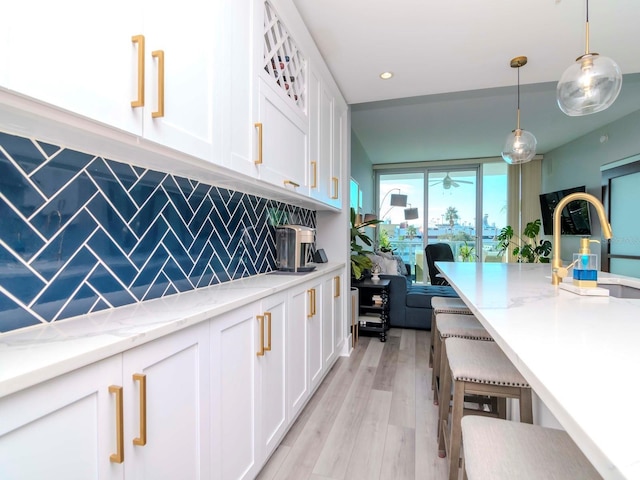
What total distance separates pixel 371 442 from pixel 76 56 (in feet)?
6.74

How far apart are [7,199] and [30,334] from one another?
346mm

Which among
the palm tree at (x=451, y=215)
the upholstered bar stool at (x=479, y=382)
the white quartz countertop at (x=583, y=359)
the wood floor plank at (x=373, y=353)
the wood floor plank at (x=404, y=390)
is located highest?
the palm tree at (x=451, y=215)

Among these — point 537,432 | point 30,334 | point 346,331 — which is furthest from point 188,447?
point 346,331

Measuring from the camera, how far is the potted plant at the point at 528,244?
582cm

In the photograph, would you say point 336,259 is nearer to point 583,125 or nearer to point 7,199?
point 7,199

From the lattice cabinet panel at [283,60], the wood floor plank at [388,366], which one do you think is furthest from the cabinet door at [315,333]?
the lattice cabinet panel at [283,60]

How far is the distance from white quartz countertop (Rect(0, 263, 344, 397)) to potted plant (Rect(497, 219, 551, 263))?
20.3 ft

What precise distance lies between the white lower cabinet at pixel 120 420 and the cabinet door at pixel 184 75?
62 cm

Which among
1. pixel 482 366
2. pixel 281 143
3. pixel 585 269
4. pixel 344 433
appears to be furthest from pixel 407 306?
pixel 281 143

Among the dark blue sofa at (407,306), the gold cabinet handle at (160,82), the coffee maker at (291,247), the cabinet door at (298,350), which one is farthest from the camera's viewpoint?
the dark blue sofa at (407,306)

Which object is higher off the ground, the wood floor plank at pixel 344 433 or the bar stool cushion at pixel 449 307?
the bar stool cushion at pixel 449 307

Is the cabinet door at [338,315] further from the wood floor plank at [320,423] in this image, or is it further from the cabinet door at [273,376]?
the cabinet door at [273,376]

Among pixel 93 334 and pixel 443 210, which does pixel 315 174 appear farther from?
pixel 443 210

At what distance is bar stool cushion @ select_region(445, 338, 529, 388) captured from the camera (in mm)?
1169
